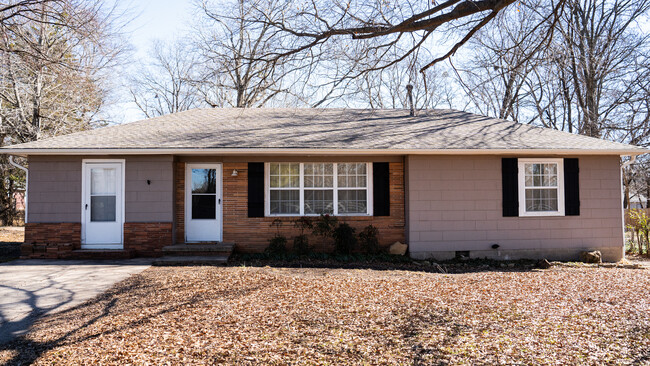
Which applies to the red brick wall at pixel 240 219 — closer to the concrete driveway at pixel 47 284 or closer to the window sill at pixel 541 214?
the concrete driveway at pixel 47 284

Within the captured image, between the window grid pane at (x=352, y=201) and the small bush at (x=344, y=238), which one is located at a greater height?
the window grid pane at (x=352, y=201)

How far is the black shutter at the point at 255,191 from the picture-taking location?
32.7 ft

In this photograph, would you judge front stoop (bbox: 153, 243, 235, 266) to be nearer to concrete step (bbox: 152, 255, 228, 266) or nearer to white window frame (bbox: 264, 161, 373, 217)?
concrete step (bbox: 152, 255, 228, 266)

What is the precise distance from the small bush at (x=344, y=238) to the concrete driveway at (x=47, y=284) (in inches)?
157

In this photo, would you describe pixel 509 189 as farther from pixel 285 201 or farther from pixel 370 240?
pixel 285 201

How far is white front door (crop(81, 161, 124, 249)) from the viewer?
9.68 meters

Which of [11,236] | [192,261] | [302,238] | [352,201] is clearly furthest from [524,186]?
[11,236]

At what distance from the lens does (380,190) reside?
10.1m

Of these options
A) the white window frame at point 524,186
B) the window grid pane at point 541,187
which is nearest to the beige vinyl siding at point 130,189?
the white window frame at point 524,186

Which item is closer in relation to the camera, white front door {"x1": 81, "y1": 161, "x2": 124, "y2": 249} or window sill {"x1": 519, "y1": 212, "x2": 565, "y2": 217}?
white front door {"x1": 81, "y1": 161, "x2": 124, "y2": 249}

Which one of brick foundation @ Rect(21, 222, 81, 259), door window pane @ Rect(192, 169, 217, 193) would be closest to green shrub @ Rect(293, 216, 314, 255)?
door window pane @ Rect(192, 169, 217, 193)

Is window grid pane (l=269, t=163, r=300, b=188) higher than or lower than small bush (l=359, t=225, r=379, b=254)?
higher

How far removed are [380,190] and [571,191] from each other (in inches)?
177

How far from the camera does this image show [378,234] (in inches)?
398
